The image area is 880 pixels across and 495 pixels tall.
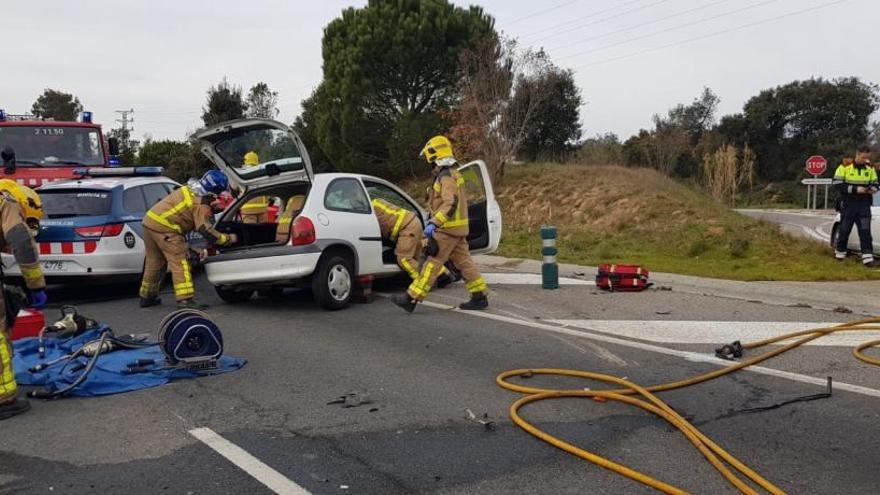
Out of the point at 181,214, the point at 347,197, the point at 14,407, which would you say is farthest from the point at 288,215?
the point at 14,407

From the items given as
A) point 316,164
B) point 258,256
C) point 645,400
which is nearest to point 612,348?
point 645,400

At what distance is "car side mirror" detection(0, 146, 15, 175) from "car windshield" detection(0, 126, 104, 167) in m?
0.91

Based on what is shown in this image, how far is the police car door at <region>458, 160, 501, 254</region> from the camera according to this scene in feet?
32.9

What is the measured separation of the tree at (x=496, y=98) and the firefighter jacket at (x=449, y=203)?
13080 mm

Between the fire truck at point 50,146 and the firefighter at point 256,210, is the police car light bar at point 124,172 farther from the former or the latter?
the firefighter at point 256,210

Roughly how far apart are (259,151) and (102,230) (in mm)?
2193

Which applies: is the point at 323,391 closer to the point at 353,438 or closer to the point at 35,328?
the point at 353,438

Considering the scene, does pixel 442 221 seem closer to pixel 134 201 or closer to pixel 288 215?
pixel 288 215

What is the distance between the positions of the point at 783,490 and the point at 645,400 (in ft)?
4.61

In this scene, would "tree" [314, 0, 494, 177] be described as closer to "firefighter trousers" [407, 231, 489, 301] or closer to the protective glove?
"firefighter trousers" [407, 231, 489, 301]

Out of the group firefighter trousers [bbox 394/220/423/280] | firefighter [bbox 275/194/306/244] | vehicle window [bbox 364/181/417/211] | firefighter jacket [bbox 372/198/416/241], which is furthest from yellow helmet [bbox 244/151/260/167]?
firefighter trousers [bbox 394/220/423/280]

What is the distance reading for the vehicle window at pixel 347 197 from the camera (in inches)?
343

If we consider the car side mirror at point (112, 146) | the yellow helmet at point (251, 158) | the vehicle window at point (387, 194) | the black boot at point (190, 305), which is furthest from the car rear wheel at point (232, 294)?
the car side mirror at point (112, 146)

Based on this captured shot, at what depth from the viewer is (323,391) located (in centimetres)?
542
